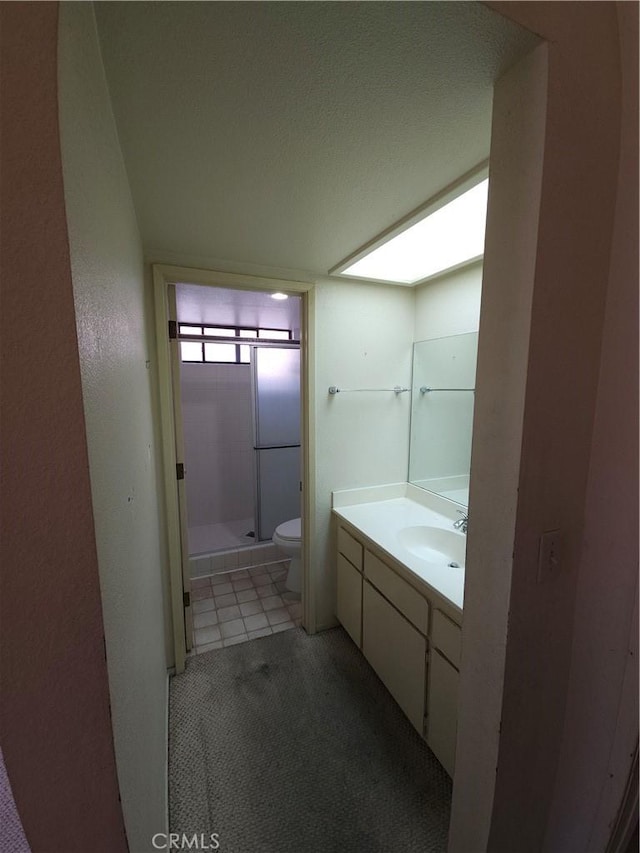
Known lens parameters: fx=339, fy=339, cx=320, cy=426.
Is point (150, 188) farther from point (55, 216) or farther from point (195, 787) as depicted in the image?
point (195, 787)

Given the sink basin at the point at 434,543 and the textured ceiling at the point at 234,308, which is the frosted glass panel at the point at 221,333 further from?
the sink basin at the point at 434,543

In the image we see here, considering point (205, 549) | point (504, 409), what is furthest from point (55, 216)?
point (205, 549)

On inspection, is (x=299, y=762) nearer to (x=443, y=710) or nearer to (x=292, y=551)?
(x=443, y=710)

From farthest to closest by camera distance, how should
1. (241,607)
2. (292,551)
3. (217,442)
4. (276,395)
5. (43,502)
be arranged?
(217,442) → (276,395) → (292,551) → (241,607) → (43,502)

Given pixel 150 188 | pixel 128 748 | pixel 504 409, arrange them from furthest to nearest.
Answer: pixel 150 188 → pixel 504 409 → pixel 128 748

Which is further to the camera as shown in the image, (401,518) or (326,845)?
(401,518)

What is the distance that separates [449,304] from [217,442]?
284 cm

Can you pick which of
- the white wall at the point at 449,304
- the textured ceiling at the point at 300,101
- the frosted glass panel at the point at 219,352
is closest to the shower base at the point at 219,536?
the frosted glass panel at the point at 219,352

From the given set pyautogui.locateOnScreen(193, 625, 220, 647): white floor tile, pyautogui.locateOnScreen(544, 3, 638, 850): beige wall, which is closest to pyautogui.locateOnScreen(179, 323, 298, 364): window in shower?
pyautogui.locateOnScreen(193, 625, 220, 647): white floor tile

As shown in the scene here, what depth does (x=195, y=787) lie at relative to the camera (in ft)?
4.42

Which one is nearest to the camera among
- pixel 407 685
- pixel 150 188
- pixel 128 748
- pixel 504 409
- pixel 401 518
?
pixel 128 748

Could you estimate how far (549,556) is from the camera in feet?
2.72

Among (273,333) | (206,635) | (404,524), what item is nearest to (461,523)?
(404,524)

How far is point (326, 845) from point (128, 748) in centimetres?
105
